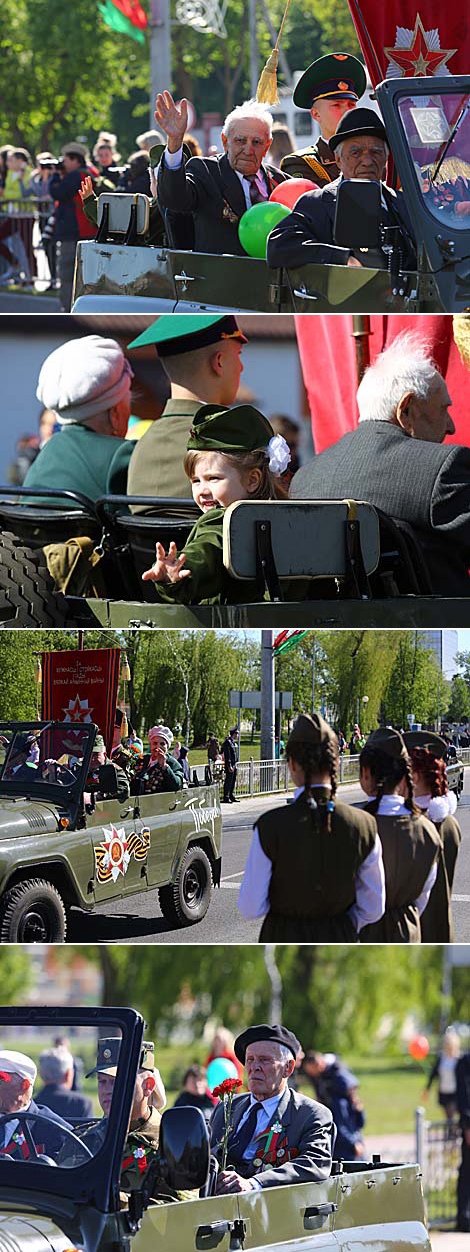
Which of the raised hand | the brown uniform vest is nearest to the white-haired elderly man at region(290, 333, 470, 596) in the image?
the brown uniform vest

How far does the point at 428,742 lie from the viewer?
4664 millimetres

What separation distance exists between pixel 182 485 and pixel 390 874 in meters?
1.96

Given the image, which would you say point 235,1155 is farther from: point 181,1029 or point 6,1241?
point 181,1029

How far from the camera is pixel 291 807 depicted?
4.70m

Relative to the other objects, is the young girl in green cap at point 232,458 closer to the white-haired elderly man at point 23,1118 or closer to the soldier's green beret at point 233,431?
the soldier's green beret at point 233,431

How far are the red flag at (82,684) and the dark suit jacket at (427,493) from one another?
1032mm

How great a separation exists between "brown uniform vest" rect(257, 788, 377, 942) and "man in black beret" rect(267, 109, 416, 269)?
3150 mm

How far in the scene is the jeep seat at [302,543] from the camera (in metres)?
5.04

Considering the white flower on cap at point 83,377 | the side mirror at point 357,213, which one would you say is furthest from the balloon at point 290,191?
the white flower on cap at point 83,377

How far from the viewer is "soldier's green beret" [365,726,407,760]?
4.67m

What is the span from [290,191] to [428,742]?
Answer: 4738 mm

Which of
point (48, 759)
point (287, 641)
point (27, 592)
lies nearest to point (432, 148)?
point (27, 592)

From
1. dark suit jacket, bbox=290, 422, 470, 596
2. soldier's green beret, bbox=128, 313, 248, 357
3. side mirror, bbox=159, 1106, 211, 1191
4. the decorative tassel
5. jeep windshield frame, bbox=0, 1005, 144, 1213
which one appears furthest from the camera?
the decorative tassel

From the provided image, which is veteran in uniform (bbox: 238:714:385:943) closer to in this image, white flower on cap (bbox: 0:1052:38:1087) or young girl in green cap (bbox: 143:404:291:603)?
white flower on cap (bbox: 0:1052:38:1087)
